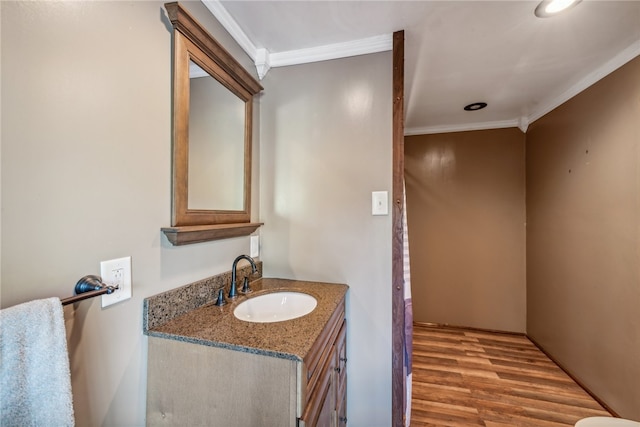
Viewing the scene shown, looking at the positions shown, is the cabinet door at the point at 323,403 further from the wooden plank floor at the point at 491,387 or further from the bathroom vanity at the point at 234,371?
the wooden plank floor at the point at 491,387

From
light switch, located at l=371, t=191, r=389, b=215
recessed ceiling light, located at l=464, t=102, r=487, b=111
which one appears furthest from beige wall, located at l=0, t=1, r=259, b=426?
recessed ceiling light, located at l=464, t=102, r=487, b=111

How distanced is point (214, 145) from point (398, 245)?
1.07 meters

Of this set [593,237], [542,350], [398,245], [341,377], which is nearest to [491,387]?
[542,350]

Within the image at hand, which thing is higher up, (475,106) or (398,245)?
(475,106)

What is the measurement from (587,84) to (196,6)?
2669 millimetres

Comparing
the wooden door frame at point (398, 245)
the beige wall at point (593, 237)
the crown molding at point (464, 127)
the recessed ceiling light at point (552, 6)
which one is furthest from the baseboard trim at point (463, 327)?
the recessed ceiling light at point (552, 6)

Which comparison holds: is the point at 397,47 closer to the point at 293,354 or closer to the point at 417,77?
the point at 417,77

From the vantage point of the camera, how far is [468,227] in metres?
2.94

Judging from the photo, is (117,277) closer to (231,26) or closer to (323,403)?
(323,403)

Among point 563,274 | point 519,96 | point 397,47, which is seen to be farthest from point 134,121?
point 563,274

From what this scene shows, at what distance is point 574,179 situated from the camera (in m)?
2.07

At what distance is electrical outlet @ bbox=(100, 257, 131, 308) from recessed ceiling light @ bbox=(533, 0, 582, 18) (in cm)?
207

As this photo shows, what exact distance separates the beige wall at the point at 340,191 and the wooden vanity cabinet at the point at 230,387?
583 millimetres

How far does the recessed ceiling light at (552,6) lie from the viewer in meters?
1.20
